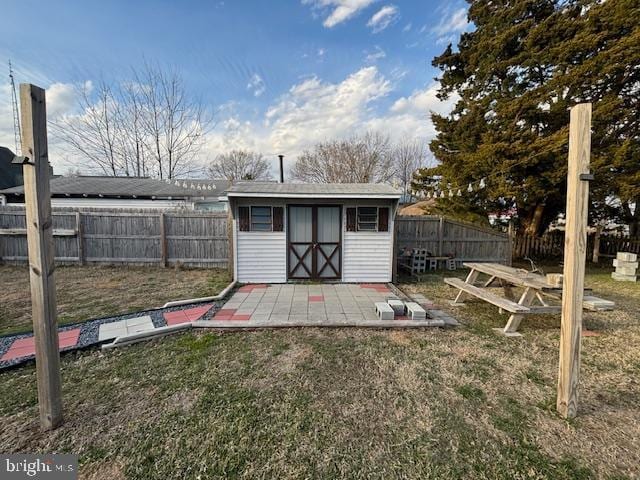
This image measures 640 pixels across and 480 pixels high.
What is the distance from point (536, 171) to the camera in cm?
841

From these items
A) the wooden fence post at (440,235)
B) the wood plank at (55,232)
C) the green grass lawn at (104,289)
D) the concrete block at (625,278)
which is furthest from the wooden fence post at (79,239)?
the concrete block at (625,278)

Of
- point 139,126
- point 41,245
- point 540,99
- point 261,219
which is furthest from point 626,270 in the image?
point 139,126

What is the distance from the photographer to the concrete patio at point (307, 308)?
4195 mm

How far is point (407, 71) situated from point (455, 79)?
5.93 ft

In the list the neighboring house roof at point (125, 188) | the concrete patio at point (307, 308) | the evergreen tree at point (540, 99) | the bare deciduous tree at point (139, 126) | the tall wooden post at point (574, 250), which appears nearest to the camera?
the tall wooden post at point (574, 250)

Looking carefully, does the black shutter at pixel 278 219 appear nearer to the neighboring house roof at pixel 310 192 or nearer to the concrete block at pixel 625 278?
the neighboring house roof at pixel 310 192

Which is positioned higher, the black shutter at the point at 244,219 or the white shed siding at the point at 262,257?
the black shutter at the point at 244,219

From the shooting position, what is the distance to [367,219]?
22.6 feet

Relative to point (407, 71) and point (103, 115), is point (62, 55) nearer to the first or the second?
point (103, 115)

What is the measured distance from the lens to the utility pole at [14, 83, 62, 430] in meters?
1.83

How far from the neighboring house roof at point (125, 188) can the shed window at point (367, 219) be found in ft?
26.8

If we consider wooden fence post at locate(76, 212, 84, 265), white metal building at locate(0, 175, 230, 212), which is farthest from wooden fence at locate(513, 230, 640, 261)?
wooden fence post at locate(76, 212, 84, 265)

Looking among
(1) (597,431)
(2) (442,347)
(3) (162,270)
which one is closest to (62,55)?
(3) (162,270)

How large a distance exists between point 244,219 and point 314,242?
183 centimetres
